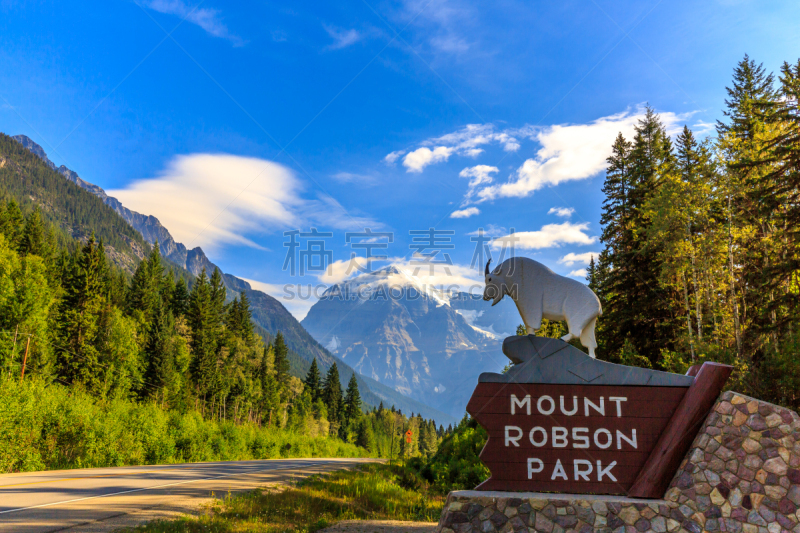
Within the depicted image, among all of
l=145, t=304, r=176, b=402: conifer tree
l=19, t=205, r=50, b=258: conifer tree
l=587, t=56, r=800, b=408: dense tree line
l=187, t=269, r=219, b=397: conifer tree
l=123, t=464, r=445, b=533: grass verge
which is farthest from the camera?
l=187, t=269, r=219, b=397: conifer tree

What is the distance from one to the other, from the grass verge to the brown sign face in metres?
5.30

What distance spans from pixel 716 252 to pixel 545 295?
65.4 feet

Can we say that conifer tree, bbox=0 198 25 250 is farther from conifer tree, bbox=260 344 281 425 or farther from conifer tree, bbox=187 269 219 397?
conifer tree, bbox=260 344 281 425

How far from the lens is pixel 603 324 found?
95.0 feet

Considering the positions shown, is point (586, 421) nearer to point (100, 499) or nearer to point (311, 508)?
point (311, 508)

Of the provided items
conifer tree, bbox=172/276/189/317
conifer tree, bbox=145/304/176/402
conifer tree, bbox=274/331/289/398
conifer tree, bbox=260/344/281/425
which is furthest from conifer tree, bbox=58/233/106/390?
conifer tree, bbox=274/331/289/398

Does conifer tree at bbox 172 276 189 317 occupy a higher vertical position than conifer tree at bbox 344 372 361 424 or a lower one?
higher

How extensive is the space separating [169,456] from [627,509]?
33.9 m

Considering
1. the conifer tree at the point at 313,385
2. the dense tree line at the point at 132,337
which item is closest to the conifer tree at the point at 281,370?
the dense tree line at the point at 132,337

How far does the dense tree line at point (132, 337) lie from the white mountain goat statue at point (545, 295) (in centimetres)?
3060

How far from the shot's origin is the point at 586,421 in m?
8.14

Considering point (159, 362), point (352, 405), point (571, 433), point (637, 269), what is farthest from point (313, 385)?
point (571, 433)

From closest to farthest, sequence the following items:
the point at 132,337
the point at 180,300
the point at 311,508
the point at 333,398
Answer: the point at 311,508 → the point at 132,337 → the point at 180,300 → the point at 333,398

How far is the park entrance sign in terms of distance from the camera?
787 cm
